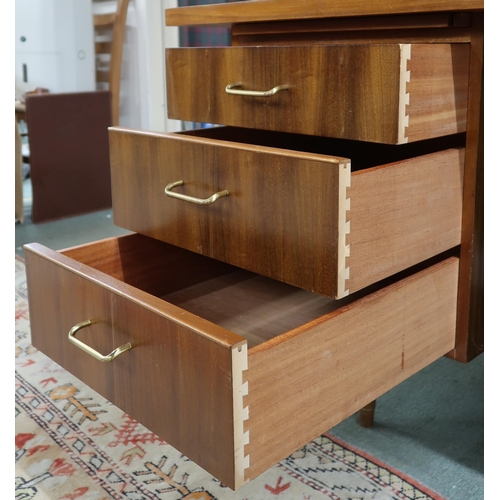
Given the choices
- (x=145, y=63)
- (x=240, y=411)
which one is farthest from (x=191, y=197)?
(x=145, y=63)

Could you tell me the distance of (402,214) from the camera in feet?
2.45

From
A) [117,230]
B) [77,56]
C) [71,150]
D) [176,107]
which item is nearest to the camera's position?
[176,107]

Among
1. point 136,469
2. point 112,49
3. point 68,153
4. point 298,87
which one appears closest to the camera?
point 298,87

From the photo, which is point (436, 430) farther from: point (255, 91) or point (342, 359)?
point (255, 91)

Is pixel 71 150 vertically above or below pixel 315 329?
above

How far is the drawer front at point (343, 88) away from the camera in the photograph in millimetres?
696

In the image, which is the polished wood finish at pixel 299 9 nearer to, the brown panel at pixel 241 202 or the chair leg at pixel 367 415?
the brown panel at pixel 241 202

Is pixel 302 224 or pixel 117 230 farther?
pixel 117 230

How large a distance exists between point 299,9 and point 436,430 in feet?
2.32

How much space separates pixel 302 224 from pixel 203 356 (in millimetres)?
191

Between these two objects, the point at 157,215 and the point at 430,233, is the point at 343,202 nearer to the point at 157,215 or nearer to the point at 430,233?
the point at 430,233

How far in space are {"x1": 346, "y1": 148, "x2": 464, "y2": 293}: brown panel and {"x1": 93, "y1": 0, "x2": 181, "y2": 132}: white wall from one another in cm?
200

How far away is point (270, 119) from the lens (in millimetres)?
841

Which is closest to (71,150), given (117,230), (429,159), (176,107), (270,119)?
(117,230)
